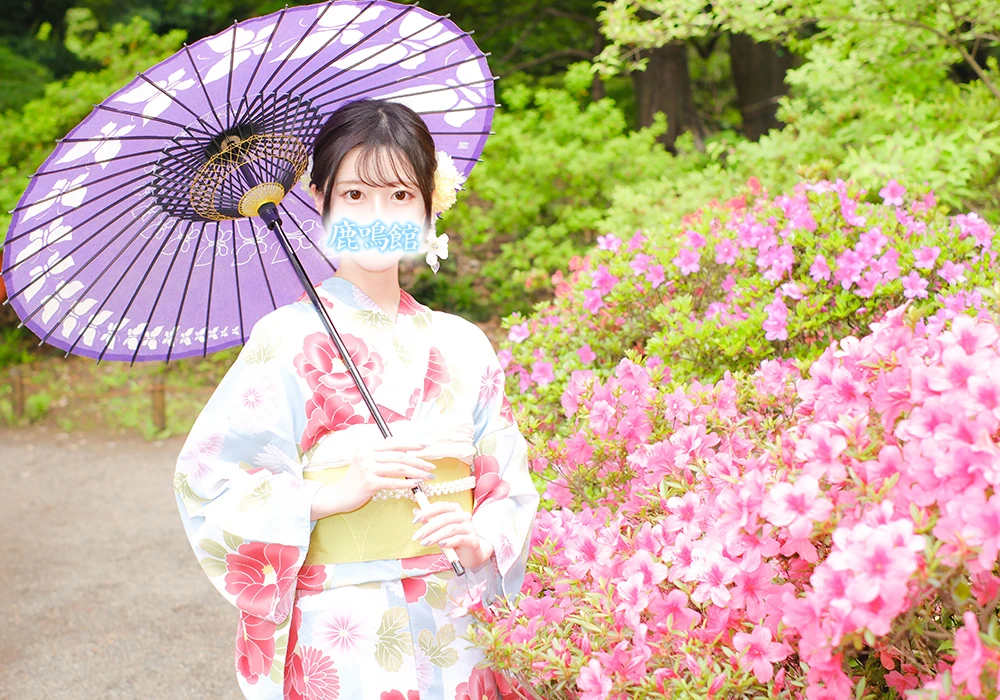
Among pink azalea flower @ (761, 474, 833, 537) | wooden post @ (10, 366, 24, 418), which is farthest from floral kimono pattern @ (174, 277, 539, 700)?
wooden post @ (10, 366, 24, 418)

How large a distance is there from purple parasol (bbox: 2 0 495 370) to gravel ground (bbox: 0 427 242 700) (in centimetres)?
221

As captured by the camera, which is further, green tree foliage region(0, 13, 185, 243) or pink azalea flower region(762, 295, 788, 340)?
green tree foliage region(0, 13, 185, 243)

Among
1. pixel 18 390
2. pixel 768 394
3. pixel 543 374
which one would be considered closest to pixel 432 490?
pixel 768 394

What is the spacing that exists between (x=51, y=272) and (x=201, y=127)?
21.4 inches

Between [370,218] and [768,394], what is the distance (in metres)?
1.25

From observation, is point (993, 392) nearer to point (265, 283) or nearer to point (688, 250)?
point (265, 283)

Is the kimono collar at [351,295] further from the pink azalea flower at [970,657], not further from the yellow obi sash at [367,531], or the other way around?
the pink azalea flower at [970,657]

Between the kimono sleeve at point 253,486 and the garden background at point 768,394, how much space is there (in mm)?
439

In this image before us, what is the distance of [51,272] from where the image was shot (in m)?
2.21

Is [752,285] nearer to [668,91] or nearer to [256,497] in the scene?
[256,497]

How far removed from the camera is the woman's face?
1.92 metres

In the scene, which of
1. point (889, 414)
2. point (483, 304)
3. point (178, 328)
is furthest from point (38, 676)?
point (483, 304)

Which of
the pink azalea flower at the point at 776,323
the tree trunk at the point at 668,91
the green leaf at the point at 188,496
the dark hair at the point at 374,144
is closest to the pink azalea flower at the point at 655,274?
the pink azalea flower at the point at 776,323

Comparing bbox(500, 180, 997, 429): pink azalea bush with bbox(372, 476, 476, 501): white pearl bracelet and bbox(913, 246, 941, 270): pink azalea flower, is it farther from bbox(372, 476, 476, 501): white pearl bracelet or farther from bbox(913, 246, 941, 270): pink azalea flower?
bbox(372, 476, 476, 501): white pearl bracelet
